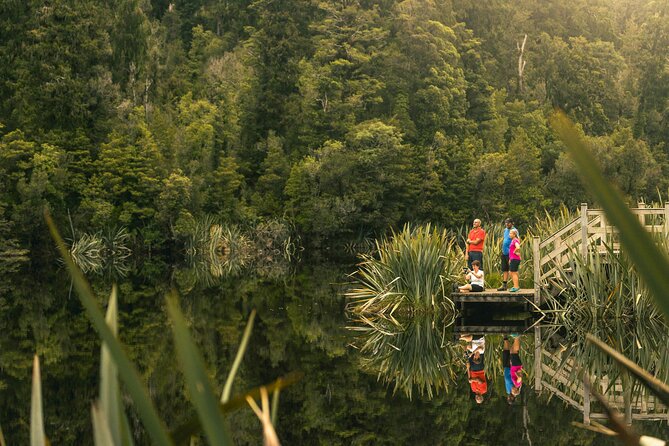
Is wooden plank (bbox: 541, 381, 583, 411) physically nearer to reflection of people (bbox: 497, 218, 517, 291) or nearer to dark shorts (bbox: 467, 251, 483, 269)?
reflection of people (bbox: 497, 218, 517, 291)

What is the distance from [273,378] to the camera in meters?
10.4

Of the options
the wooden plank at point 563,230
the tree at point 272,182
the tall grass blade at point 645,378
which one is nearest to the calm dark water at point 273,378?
the wooden plank at point 563,230

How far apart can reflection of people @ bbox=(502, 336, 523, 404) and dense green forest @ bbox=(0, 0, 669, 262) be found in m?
23.1

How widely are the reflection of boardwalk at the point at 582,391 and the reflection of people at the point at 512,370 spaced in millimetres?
172

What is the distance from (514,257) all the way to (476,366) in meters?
4.73

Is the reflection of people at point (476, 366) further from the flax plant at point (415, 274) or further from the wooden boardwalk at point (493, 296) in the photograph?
the flax plant at point (415, 274)

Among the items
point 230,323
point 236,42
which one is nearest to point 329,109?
point 236,42

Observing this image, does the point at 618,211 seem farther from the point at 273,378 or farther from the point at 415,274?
the point at 415,274

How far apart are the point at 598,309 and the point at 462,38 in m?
38.6

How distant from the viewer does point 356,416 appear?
9.02 metres

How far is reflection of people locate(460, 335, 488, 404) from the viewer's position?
Result: 9875mm

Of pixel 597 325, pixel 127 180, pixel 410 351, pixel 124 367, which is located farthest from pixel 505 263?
pixel 127 180

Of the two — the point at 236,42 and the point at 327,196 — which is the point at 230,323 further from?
the point at 236,42

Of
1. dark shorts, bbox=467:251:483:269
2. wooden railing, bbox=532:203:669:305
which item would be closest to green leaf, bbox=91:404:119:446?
wooden railing, bbox=532:203:669:305
